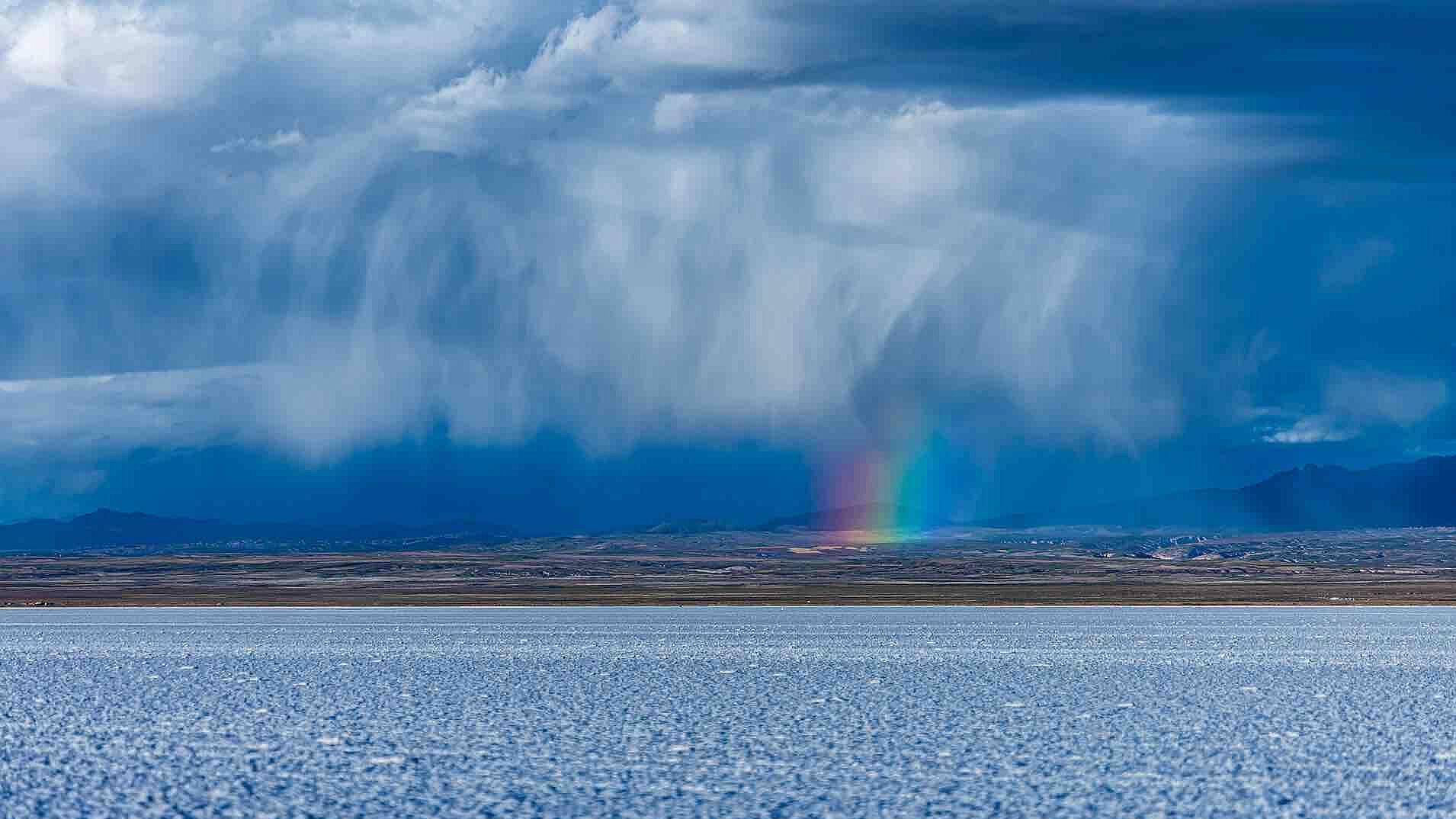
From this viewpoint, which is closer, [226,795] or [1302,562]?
[226,795]

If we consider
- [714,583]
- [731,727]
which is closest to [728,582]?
[714,583]

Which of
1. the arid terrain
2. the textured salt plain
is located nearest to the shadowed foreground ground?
the arid terrain

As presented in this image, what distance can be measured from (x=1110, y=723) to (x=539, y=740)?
10640mm

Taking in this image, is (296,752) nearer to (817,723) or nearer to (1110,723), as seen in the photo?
(817,723)

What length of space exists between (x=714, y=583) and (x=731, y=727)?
326ft

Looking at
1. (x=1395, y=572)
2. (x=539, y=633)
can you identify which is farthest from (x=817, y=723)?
(x=1395, y=572)

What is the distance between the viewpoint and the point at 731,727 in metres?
29.2

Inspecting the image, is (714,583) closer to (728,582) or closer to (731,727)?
(728,582)

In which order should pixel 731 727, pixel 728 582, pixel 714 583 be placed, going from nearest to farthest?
1. pixel 731 727
2. pixel 714 583
3. pixel 728 582

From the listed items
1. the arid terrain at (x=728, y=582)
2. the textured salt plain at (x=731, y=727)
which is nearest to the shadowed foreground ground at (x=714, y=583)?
the arid terrain at (x=728, y=582)

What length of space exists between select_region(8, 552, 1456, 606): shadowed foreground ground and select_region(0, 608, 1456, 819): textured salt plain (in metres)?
43.8

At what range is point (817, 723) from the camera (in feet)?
96.7

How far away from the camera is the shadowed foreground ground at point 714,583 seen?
3937 inches

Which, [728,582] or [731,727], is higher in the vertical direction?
[728,582]
